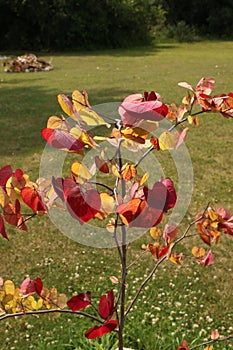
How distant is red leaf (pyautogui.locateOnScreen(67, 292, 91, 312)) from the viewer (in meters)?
1.10

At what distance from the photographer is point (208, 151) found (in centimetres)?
575

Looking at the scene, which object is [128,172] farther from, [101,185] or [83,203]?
[83,203]

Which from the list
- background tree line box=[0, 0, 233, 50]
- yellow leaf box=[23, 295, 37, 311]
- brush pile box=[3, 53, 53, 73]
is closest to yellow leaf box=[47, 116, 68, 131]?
yellow leaf box=[23, 295, 37, 311]

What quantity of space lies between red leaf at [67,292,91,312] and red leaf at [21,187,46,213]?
0.20 meters

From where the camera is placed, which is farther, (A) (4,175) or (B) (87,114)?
(A) (4,175)

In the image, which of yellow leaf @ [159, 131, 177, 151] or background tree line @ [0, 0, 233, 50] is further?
background tree line @ [0, 0, 233, 50]

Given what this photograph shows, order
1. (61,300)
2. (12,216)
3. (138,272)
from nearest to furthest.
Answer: (12,216)
(61,300)
(138,272)

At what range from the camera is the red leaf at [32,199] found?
1098mm

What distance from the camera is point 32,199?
1.11 metres

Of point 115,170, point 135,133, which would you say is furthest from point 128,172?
point 135,133

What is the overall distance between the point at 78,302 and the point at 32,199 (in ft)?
0.76

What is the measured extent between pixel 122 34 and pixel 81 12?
2.11m

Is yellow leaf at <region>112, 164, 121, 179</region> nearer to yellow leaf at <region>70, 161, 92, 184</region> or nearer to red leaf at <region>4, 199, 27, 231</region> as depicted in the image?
yellow leaf at <region>70, 161, 92, 184</region>

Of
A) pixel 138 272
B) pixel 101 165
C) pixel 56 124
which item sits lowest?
pixel 138 272
